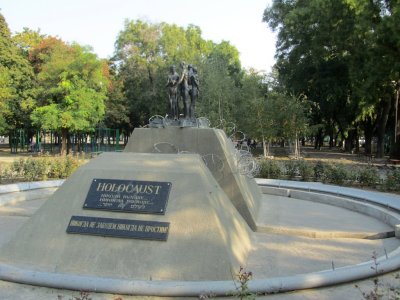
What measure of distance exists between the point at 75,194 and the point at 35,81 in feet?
115

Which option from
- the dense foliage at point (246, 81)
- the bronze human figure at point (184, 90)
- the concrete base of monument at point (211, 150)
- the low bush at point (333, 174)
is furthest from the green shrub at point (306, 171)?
the dense foliage at point (246, 81)

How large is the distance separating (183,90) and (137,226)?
6306mm

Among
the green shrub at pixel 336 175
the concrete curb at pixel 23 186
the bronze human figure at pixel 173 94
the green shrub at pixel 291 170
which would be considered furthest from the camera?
the green shrub at pixel 291 170

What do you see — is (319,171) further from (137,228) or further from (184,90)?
(137,228)

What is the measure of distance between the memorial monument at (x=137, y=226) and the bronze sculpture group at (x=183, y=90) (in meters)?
4.21

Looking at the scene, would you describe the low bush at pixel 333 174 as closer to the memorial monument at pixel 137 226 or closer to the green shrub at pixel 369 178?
the green shrub at pixel 369 178

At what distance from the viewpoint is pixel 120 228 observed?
604cm

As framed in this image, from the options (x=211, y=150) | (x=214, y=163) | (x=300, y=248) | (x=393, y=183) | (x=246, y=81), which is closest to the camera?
(x=300, y=248)

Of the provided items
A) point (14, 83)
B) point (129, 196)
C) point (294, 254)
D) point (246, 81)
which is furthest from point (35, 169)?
point (246, 81)

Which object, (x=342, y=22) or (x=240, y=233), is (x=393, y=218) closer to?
(x=240, y=233)

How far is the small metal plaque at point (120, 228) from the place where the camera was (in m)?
5.91

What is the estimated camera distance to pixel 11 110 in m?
37.5

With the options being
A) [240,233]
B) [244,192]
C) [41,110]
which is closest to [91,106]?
[41,110]

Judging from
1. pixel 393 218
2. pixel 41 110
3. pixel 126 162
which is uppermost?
pixel 41 110
